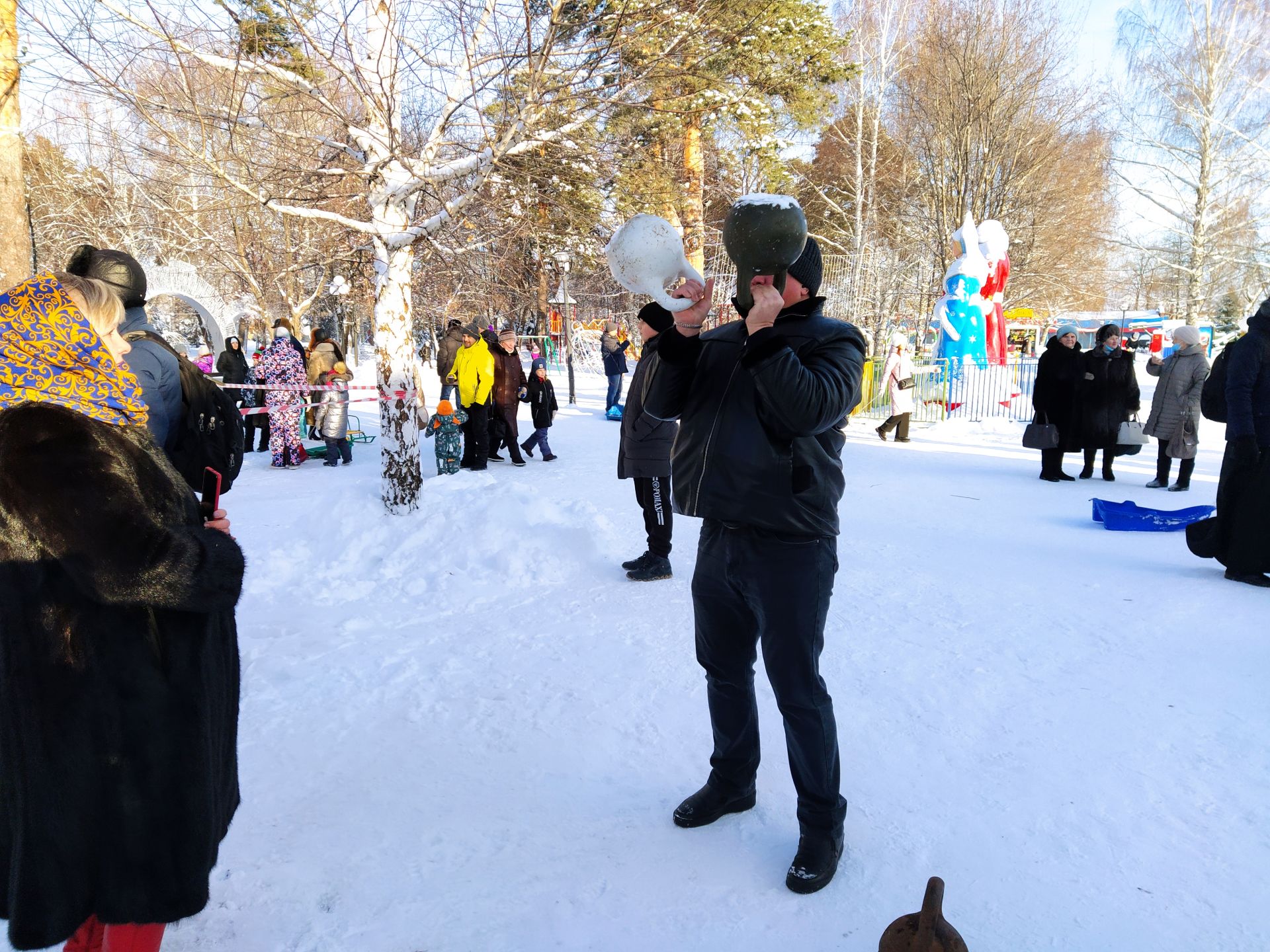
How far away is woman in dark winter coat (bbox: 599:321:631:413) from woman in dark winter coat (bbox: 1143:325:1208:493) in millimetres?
9339

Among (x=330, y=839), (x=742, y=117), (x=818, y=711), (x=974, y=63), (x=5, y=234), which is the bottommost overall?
(x=330, y=839)

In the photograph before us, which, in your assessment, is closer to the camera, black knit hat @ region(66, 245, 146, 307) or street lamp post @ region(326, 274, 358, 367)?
black knit hat @ region(66, 245, 146, 307)

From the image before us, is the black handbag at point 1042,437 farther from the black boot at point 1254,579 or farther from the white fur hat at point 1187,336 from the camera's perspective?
the black boot at point 1254,579

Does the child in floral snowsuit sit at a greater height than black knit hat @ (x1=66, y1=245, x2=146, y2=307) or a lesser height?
lesser

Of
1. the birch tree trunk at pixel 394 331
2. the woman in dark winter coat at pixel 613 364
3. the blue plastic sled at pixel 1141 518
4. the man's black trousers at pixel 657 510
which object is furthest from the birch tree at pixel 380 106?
the woman in dark winter coat at pixel 613 364

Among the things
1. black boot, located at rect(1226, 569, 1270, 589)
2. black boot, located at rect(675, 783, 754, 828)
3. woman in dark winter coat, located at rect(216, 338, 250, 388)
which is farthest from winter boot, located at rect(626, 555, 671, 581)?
woman in dark winter coat, located at rect(216, 338, 250, 388)

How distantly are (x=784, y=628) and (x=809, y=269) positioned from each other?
108 cm

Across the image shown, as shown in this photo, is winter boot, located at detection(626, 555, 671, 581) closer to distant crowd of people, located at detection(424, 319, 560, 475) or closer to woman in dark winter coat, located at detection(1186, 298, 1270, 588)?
woman in dark winter coat, located at detection(1186, 298, 1270, 588)

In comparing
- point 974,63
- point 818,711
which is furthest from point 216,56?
point 974,63

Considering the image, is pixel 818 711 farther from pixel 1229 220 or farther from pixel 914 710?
pixel 1229 220

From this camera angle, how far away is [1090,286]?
3612 centimetres

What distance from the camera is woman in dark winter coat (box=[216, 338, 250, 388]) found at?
13000 mm

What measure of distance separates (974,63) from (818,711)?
907 inches

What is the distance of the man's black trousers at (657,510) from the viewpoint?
5738 millimetres
